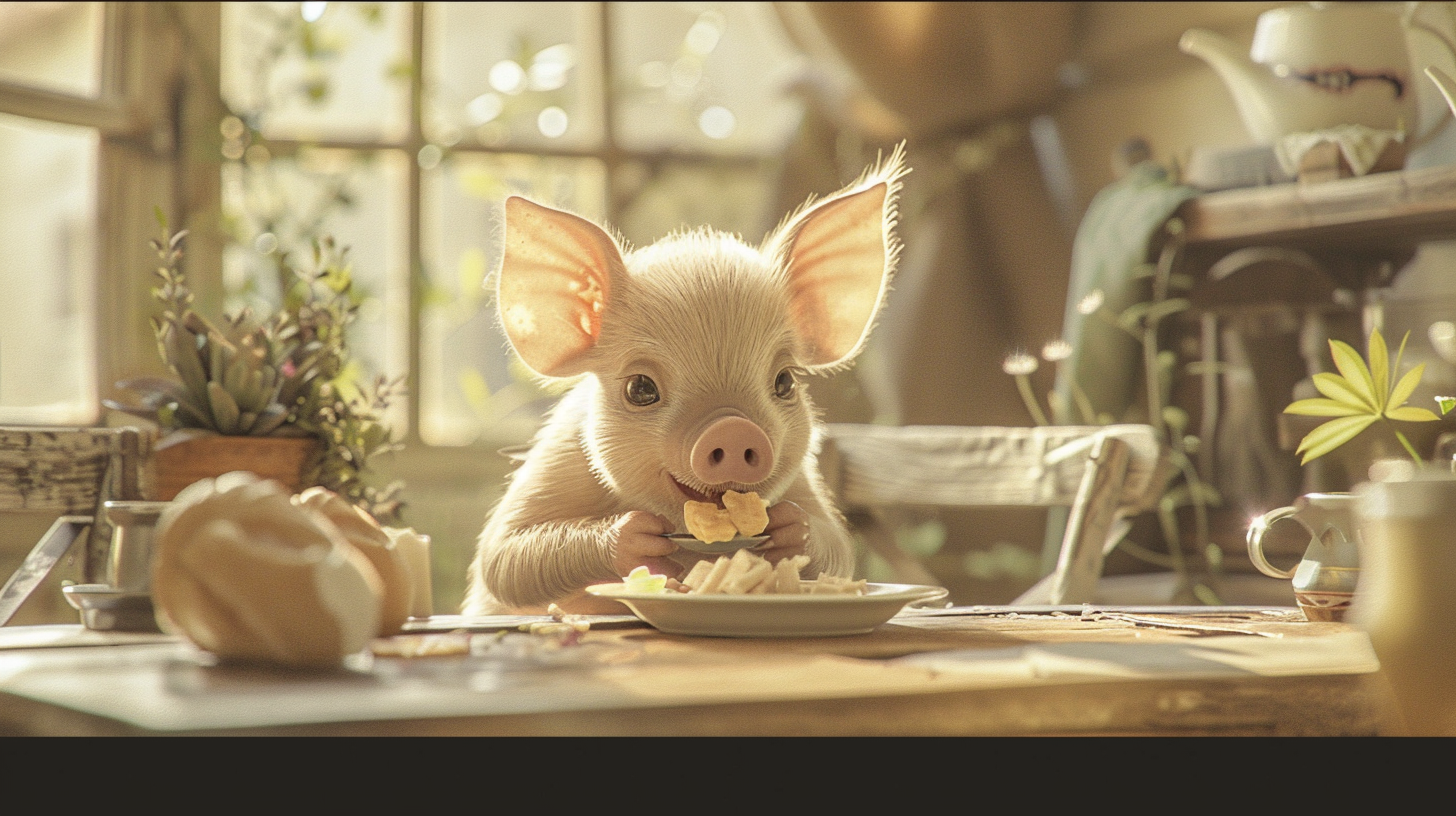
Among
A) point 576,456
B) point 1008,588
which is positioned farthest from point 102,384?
point 1008,588

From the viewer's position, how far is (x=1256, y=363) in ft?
7.37

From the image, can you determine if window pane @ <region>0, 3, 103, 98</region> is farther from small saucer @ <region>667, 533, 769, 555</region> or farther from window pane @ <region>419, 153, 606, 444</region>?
small saucer @ <region>667, 533, 769, 555</region>

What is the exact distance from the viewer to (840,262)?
1313 mm

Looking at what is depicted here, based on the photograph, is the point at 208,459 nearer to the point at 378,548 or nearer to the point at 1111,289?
the point at 378,548

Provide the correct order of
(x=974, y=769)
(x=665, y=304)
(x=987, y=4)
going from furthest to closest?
1. (x=987, y=4)
2. (x=665, y=304)
3. (x=974, y=769)

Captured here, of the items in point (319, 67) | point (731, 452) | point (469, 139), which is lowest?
point (731, 452)

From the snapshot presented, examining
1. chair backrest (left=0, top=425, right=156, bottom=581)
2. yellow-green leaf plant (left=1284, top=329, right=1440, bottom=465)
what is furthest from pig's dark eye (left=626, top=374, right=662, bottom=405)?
chair backrest (left=0, top=425, right=156, bottom=581)

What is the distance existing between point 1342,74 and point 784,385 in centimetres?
138

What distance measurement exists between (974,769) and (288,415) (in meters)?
1.21

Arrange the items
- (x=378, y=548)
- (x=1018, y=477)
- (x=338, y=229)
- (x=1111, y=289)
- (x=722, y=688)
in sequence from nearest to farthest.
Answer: (x=722, y=688)
(x=378, y=548)
(x=1018, y=477)
(x=1111, y=289)
(x=338, y=229)

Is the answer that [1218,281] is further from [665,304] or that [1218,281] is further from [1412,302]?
[665,304]

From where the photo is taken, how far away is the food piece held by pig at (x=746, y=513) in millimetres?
1104

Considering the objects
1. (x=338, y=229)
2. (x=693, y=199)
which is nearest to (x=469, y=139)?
(x=338, y=229)

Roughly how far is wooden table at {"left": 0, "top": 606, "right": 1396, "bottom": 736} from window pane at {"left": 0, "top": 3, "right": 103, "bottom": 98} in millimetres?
1987
